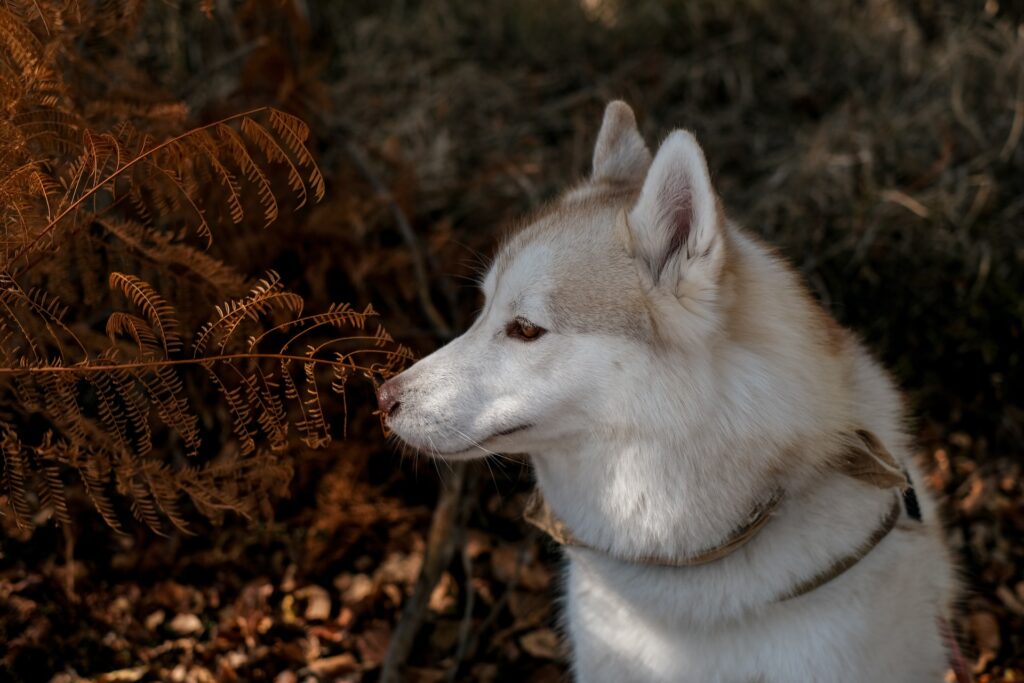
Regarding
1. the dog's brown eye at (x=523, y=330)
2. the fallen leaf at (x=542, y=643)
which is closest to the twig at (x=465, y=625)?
the fallen leaf at (x=542, y=643)

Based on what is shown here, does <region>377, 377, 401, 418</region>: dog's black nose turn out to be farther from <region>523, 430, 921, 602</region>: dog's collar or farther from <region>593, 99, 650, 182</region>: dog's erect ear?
<region>593, 99, 650, 182</region>: dog's erect ear

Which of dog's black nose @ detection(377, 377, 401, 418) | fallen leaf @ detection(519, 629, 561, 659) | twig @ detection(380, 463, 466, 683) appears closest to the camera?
dog's black nose @ detection(377, 377, 401, 418)

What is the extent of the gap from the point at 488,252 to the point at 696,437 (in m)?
2.24

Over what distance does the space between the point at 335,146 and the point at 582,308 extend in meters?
2.41

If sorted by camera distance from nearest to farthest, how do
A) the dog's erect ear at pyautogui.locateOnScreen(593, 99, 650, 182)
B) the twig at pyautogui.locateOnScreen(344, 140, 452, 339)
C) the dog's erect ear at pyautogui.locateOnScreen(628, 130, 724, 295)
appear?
the dog's erect ear at pyautogui.locateOnScreen(628, 130, 724, 295)
the dog's erect ear at pyautogui.locateOnScreen(593, 99, 650, 182)
the twig at pyautogui.locateOnScreen(344, 140, 452, 339)

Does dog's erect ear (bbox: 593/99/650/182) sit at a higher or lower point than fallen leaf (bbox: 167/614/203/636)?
higher

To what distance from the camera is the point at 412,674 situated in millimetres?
3041

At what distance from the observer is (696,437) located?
205 cm

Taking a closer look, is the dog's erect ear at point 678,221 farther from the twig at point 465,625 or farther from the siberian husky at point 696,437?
the twig at point 465,625

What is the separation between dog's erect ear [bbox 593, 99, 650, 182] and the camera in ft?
8.80

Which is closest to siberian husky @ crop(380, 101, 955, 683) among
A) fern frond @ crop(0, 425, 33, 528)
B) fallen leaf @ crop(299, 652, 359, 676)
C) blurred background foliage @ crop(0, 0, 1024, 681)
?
fern frond @ crop(0, 425, 33, 528)

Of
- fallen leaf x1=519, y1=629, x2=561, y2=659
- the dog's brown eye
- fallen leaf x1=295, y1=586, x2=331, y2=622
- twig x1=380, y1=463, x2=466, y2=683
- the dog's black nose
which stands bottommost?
fallen leaf x1=519, y1=629, x2=561, y2=659

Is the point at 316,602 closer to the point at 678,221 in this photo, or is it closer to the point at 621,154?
the point at 621,154

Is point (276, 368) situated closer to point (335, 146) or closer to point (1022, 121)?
point (335, 146)
